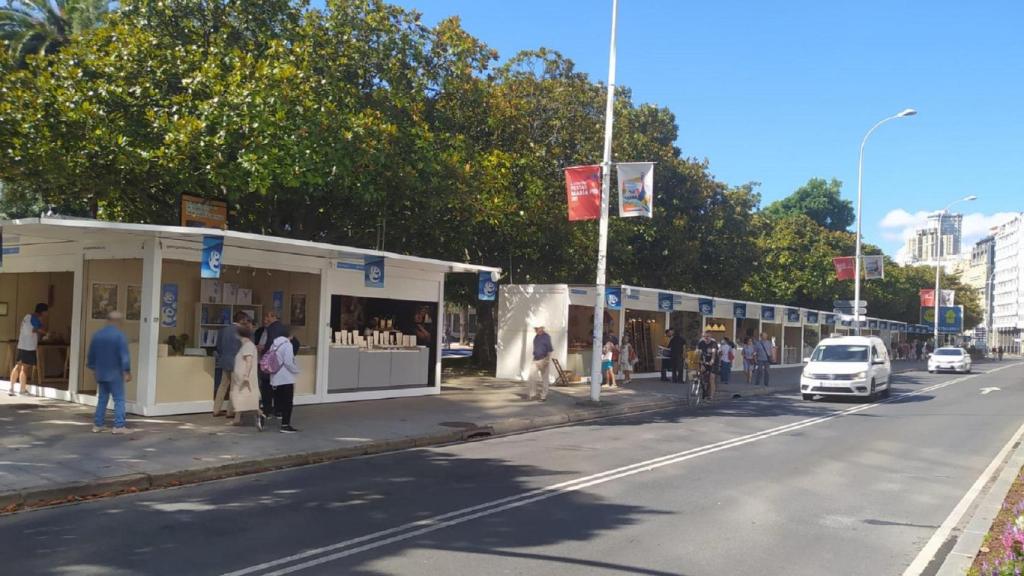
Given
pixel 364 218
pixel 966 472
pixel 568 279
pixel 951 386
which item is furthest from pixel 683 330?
pixel 966 472

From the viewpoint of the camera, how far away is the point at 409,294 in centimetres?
1891

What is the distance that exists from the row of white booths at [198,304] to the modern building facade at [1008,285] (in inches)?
5660

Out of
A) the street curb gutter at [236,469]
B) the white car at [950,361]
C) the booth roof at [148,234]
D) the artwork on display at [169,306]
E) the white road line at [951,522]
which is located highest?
the booth roof at [148,234]

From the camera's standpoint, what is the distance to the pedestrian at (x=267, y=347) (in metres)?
13.1

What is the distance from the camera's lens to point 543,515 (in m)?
7.98

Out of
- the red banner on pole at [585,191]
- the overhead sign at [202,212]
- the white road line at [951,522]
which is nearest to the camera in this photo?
the white road line at [951,522]

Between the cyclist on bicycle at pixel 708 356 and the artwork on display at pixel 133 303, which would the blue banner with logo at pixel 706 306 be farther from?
the artwork on display at pixel 133 303

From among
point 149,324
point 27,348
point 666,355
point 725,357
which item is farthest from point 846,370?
point 27,348

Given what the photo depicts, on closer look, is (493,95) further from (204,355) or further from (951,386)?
(951,386)

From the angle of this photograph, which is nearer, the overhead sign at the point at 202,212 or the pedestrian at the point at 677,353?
the overhead sign at the point at 202,212

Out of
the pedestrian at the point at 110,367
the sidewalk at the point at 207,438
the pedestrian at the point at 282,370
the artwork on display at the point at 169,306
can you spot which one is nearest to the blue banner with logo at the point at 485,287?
the sidewalk at the point at 207,438

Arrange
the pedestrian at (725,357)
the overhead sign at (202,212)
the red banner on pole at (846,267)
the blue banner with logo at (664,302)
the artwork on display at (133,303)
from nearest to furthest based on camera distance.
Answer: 1. the artwork on display at (133,303)
2. the overhead sign at (202,212)
3. the pedestrian at (725,357)
4. the blue banner with logo at (664,302)
5. the red banner on pole at (846,267)

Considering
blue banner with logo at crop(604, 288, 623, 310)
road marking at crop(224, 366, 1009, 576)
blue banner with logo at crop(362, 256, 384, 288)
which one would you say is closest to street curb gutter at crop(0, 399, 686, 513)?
road marking at crop(224, 366, 1009, 576)

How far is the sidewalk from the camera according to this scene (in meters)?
8.92
